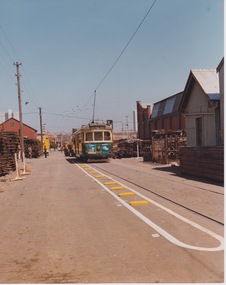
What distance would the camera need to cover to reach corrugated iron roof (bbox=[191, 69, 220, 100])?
19359 mm

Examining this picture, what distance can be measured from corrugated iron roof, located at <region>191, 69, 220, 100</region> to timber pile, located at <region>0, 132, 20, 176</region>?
12.6m

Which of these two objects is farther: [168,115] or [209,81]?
[168,115]

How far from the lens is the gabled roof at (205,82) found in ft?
63.9

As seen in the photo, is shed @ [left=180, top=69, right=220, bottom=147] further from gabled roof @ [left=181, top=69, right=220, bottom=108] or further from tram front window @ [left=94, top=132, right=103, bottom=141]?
tram front window @ [left=94, top=132, right=103, bottom=141]

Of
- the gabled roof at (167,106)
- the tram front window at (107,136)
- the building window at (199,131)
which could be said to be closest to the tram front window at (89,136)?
the tram front window at (107,136)

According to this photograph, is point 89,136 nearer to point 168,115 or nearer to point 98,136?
point 98,136

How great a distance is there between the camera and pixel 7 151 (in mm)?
23078

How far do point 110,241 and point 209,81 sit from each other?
16382mm

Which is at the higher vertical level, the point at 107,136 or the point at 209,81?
the point at 209,81

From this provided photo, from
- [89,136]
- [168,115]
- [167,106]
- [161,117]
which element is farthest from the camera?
[161,117]

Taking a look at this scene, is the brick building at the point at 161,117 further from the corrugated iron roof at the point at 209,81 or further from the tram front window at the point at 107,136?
the corrugated iron roof at the point at 209,81

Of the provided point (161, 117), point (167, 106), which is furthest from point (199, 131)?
point (161, 117)

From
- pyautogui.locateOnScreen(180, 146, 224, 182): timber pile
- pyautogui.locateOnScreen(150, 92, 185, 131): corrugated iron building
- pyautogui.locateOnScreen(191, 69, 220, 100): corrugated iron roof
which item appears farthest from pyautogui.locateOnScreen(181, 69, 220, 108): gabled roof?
pyautogui.locateOnScreen(150, 92, 185, 131): corrugated iron building

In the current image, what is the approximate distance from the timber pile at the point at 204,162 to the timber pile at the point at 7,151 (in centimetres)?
1118
